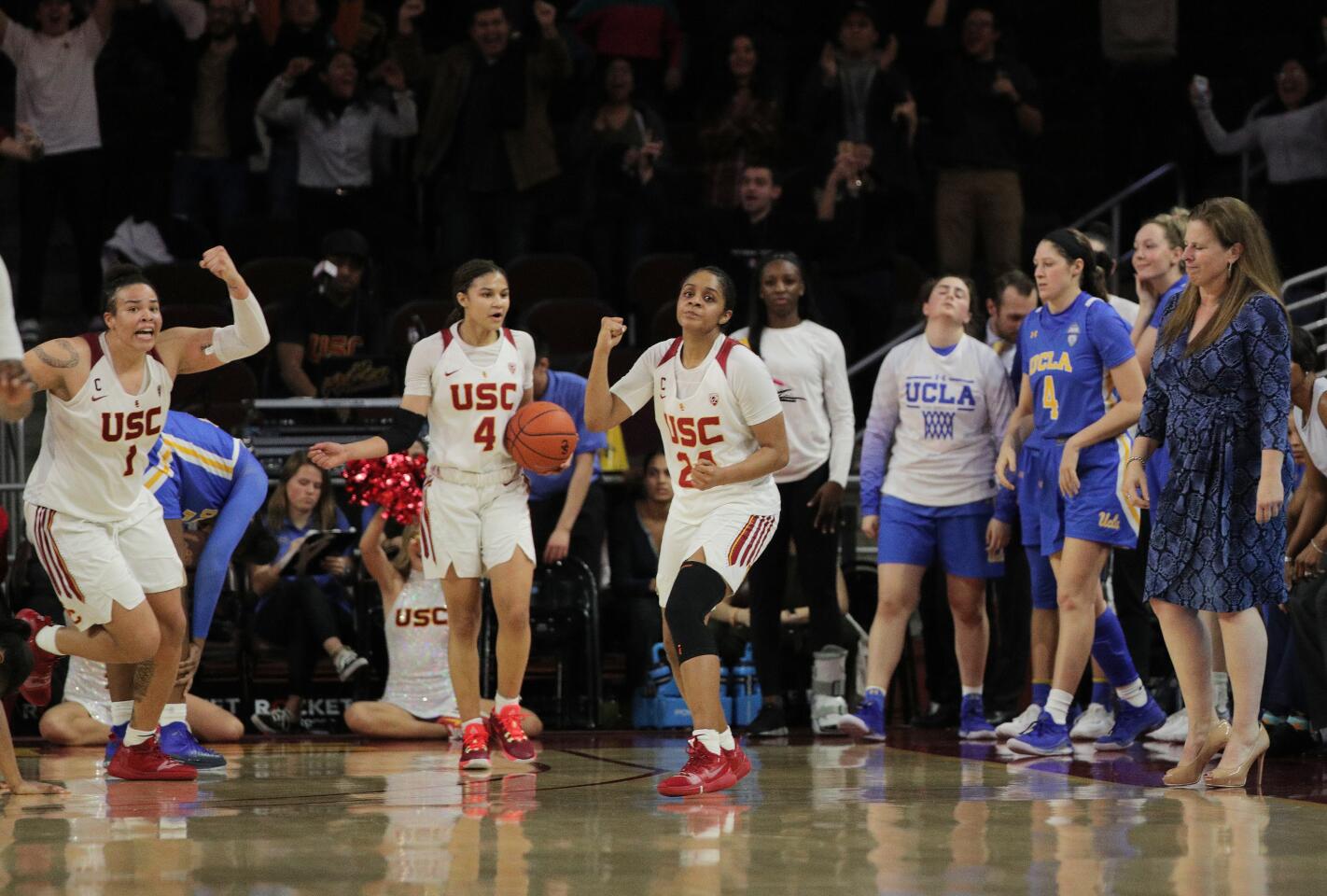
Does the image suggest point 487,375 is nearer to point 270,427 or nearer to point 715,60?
point 270,427

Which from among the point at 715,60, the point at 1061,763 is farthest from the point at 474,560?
→ the point at 715,60

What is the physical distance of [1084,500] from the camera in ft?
22.7

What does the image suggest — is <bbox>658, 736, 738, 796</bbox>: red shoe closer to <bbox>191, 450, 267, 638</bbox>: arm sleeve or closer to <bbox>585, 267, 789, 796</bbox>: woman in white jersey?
<bbox>585, 267, 789, 796</bbox>: woman in white jersey

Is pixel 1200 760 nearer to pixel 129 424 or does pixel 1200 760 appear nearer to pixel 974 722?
A: pixel 974 722

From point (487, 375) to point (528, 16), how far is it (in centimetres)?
541

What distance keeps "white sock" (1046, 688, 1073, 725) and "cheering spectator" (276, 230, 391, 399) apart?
450 cm

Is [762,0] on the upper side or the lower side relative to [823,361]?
upper

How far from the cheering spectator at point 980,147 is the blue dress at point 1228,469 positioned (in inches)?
218

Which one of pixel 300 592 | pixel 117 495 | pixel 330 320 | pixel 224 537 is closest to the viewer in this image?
pixel 117 495

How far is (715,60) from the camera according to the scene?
1301 cm

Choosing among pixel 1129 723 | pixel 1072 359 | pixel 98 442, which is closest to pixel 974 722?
pixel 1129 723

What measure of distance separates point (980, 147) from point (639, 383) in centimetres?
559

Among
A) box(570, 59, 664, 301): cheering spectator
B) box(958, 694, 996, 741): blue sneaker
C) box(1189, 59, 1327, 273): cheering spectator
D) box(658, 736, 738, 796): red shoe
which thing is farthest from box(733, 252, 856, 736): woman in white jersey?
box(1189, 59, 1327, 273): cheering spectator

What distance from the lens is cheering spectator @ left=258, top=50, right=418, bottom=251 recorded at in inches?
440
